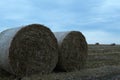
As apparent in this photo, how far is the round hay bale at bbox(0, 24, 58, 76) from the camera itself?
11.2 metres

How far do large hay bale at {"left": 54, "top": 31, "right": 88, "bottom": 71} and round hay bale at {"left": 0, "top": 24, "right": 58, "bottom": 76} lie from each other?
1.84 feet

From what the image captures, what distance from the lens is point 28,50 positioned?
11836 mm

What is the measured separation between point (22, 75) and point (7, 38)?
141 centimetres

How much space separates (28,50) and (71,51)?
260cm

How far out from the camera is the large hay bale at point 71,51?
43.8 ft

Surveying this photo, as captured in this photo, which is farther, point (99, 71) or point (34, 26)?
point (99, 71)

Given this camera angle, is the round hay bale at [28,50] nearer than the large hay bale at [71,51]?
Yes

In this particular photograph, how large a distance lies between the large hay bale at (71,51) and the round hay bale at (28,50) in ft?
1.84

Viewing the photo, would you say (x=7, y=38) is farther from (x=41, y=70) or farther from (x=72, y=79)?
(x=72, y=79)

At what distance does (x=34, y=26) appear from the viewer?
12.0 m

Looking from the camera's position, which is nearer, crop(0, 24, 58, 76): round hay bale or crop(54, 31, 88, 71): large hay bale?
crop(0, 24, 58, 76): round hay bale

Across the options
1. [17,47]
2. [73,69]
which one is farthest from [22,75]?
[73,69]

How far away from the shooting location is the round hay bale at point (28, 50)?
A: 36.8 ft

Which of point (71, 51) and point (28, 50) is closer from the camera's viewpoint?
point (28, 50)
